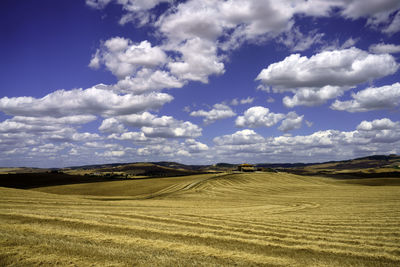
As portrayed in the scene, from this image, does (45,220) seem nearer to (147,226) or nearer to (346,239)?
(147,226)

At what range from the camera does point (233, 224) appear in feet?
51.9

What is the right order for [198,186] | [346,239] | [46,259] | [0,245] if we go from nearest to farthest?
[46,259], [0,245], [346,239], [198,186]

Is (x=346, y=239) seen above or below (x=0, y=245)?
below

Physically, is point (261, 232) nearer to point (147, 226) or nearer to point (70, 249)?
point (147, 226)

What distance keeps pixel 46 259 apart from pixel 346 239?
39.5 feet

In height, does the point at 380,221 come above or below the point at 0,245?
below

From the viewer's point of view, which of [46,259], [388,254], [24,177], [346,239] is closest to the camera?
[46,259]

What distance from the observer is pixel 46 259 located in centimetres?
908

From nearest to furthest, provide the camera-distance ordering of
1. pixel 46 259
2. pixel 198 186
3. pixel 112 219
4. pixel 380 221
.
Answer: pixel 46 259 < pixel 112 219 < pixel 380 221 < pixel 198 186

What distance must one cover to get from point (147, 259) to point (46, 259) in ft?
10.4

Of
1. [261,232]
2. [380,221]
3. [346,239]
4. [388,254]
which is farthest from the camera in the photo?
[380,221]

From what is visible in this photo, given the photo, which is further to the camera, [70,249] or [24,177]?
[24,177]

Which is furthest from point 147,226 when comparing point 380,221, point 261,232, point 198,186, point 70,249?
point 198,186

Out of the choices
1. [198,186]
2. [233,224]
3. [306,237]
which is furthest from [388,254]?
[198,186]
